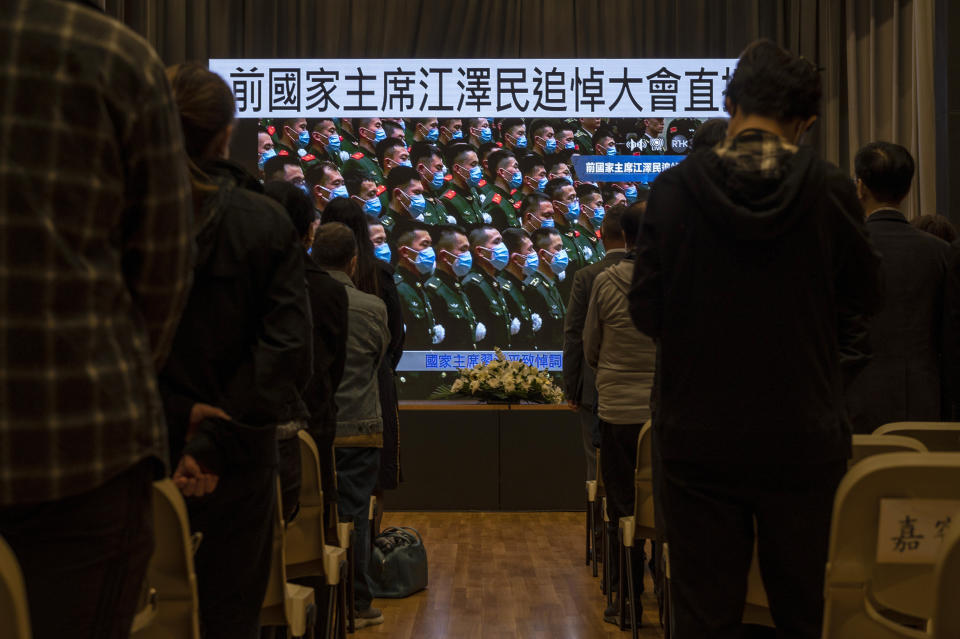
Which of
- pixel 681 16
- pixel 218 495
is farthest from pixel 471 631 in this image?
pixel 681 16

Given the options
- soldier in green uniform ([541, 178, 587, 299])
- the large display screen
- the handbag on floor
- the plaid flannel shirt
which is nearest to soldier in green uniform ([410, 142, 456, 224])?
the large display screen

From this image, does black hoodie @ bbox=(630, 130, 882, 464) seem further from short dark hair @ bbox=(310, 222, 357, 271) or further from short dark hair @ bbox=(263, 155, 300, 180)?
short dark hair @ bbox=(263, 155, 300, 180)

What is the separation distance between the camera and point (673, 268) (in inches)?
63.9

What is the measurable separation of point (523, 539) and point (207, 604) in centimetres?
375

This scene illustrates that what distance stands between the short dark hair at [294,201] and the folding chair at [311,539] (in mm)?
670

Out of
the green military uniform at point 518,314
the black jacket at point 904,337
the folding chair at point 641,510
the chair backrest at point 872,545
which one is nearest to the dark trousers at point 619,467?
the folding chair at point 641,510

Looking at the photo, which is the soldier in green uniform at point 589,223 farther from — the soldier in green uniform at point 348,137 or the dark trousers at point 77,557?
the dark trousers at point 77,557

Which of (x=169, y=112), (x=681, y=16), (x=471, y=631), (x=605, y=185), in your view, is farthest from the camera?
(x=681, y=16)

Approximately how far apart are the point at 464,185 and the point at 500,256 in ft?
1.79

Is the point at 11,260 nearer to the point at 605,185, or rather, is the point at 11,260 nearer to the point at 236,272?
the point at 236,272

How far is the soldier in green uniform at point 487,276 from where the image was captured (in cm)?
681

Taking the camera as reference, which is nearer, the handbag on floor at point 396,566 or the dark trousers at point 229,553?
the dark trousers at point 229,553

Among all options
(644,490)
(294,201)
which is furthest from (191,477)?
(644,490)

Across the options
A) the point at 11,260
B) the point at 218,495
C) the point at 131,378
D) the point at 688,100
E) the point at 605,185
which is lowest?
the point at 218,495
